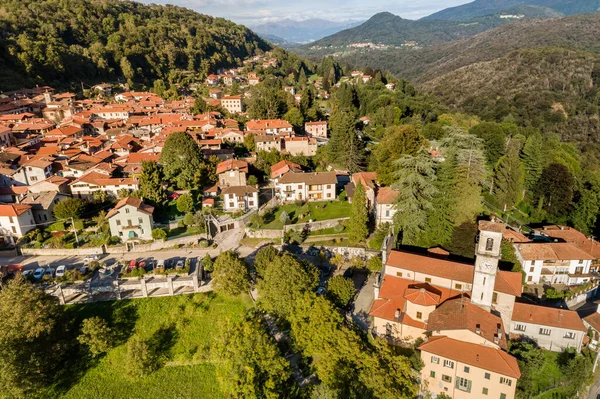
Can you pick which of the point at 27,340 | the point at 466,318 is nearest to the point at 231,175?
the point at 27,340

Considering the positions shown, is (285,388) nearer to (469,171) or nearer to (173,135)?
(469,171)

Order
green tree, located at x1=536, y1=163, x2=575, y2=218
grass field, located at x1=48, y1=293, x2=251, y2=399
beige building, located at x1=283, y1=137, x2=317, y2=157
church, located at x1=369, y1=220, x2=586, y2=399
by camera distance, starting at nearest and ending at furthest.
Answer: church, located at x1=369, y1=220, x2=586, y2=399 → grass field, located at x1=48, y1=293, x2=251, y2=399 → green tree, located at x1=536, y1=163, x2=575, y2=218 → beige building, located at x1=283, y1=137, x2=317, y2=157

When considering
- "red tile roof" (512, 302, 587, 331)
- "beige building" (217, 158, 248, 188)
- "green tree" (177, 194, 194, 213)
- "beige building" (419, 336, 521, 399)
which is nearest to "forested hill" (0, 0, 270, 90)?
"beige building" (217, 158, 248, 188)

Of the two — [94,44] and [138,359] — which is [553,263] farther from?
[94,44]

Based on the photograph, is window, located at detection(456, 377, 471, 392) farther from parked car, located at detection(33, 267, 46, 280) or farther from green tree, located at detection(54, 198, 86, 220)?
green tree, located at detection(54, 198, 86, 220)

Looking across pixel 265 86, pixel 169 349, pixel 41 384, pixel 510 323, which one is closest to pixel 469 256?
pixel 510 323

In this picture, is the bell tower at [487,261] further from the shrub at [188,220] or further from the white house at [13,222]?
the white house at [13,222]
